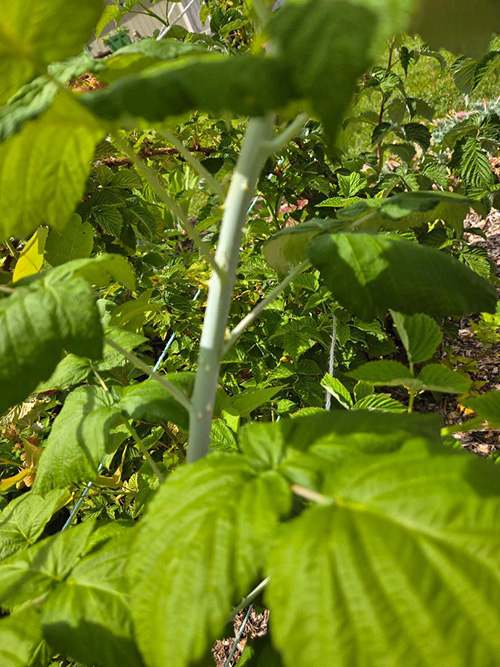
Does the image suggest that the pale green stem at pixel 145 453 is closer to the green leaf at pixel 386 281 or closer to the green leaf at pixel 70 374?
the green leaf at pixel 70 374

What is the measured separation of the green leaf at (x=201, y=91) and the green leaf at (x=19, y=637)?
0.56 metres

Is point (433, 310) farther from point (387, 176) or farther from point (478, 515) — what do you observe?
point (387, 176)

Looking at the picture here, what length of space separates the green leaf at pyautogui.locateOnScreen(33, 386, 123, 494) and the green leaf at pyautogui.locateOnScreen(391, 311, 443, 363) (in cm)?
45

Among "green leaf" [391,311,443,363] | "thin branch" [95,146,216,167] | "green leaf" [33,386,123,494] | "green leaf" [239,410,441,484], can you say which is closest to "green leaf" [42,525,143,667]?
"green leaf" [33,386,123,494]

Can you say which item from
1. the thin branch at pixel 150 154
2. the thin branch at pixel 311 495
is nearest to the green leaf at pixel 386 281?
the thin branch at pixel 311 495

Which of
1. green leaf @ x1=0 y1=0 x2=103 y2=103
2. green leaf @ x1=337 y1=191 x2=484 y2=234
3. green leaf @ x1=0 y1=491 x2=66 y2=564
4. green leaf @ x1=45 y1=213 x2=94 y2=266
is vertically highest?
green leaf @ x1=0 y1=0 x2=103 y2=103

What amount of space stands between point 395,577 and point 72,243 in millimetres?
927

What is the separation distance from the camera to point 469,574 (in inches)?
14.0

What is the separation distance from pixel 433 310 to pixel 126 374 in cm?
88

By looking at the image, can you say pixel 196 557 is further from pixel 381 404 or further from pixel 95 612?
pixel 381 404

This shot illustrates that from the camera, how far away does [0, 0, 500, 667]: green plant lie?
34cm

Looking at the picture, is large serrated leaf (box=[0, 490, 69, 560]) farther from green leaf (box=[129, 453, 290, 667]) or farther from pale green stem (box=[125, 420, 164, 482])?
green leaf (box=[129, 453, 290, 667])

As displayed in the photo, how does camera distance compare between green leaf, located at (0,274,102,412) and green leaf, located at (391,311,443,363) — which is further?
green leaf, located at (391,311,443,363)

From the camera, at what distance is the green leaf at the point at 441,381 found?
2.21 ft
